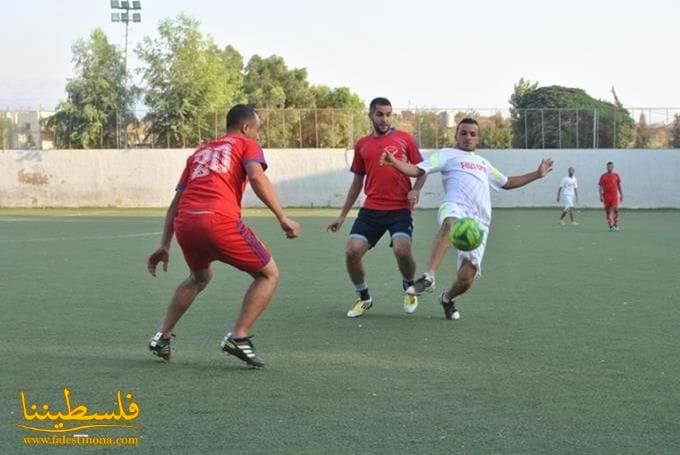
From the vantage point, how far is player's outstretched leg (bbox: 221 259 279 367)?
6836 millimetres

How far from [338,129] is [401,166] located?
1424 inches

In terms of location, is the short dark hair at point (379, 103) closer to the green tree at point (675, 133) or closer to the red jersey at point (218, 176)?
the red jersey at point (218, 176)

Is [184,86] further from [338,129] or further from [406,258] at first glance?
[406,258]

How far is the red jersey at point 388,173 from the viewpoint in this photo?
9.69 meters

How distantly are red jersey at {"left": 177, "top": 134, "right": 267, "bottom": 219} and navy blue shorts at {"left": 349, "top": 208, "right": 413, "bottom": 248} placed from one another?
2.94 metres

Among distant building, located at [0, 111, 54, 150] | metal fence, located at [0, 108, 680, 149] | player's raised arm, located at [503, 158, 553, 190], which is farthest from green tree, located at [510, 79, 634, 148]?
player's raised arm, located at [503, 158, 553, 190]

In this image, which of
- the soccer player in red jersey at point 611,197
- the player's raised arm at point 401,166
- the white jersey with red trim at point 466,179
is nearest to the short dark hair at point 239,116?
the player's raised arm at point 401,166

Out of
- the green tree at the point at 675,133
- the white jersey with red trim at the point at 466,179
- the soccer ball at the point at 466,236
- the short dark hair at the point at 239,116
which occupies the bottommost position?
the soccer ball at the point at 466,236

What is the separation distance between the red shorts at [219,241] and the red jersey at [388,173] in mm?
2957

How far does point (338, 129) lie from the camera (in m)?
44.7

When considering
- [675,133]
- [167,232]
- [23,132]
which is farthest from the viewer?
[23,132]

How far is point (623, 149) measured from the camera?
42.4m

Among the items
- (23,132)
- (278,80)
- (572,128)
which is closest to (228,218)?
(572,128)

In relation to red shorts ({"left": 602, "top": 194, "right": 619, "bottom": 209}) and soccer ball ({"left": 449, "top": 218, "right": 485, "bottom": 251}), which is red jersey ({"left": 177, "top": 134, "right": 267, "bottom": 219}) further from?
red shorts ({"left": 602, "top": 194, "right": 619, "bottom": 209})
